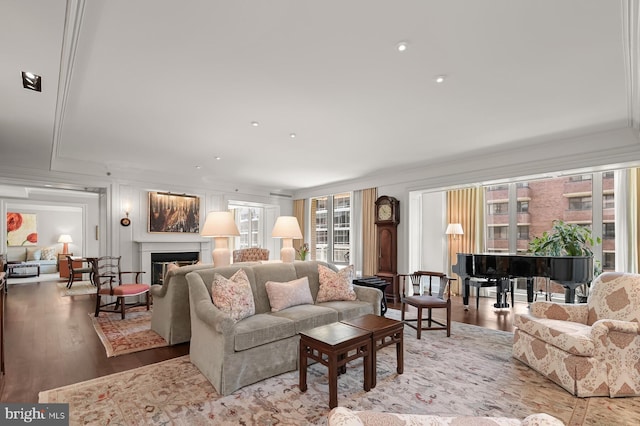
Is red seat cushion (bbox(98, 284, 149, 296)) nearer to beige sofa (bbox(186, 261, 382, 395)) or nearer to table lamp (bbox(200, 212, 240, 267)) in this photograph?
table lamp (bbox(200, 212, 240, 267))

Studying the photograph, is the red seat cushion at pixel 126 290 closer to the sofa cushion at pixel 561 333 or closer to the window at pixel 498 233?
the sofa cushion at pixel 561 333

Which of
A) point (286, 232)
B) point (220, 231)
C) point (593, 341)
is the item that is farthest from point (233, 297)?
point (593, 341)

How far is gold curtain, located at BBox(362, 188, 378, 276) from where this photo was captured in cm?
710

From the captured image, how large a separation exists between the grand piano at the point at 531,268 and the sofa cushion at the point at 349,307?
6.77 feet

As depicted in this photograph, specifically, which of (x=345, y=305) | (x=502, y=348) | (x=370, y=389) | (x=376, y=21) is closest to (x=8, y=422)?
(x=370, y=389)

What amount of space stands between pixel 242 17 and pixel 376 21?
32.1 inches

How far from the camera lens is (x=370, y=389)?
8.76 ft

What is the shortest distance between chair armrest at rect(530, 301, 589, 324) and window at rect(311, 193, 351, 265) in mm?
4921

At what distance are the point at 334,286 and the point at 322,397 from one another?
1.59 meters

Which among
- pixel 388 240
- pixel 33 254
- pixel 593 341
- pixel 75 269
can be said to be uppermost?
pixel 388 240

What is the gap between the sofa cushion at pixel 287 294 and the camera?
11.5 ft

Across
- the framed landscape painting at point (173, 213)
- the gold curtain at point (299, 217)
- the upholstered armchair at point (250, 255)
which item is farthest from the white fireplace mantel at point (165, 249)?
the gold curtain at point (299, 217)

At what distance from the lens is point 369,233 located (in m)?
7.25

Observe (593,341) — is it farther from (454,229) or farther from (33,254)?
(33,254)
